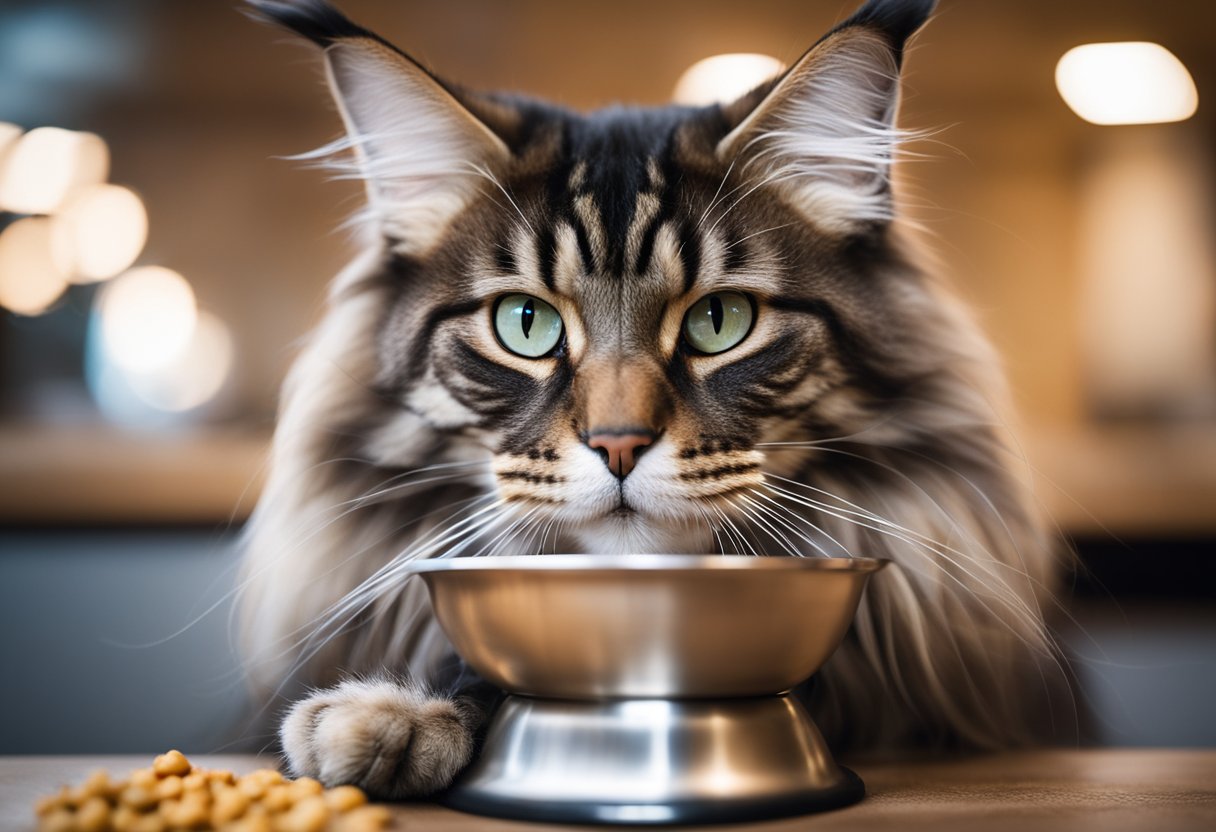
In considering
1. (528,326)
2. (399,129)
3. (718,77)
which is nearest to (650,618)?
(528,326)

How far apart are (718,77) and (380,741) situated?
1.58 metres

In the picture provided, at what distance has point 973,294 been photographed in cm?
221

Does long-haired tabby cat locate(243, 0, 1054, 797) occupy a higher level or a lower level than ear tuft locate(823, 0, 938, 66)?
lower

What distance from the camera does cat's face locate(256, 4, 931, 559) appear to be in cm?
105

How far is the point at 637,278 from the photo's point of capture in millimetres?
1117

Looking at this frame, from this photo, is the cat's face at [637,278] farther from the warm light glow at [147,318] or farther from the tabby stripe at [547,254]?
the warm light glow at [147,318]

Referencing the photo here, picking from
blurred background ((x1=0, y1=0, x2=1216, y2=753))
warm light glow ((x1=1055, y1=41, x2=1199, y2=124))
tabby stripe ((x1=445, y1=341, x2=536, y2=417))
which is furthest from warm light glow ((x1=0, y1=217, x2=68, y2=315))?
warm light glow ((x1=1055, y1=41, x2=1199, y2=124))

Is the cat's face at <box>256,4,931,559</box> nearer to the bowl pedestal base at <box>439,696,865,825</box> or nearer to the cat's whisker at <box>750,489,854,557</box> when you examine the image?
the cat's whisker at <box>750,489,854,557</box>

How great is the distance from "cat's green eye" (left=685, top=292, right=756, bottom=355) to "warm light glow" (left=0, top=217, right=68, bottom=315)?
1.54m

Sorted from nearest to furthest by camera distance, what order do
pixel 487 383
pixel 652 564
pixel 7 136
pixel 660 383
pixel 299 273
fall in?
1. pixel 652 564
2. pixel 660 383
3. pixel 487 383
4. pixel 7 136
5. pixel 299 273

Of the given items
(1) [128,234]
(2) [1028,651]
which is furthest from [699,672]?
(1) [128,234]

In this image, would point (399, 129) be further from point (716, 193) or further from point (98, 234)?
point (98, 234)

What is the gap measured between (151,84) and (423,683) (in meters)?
1.68

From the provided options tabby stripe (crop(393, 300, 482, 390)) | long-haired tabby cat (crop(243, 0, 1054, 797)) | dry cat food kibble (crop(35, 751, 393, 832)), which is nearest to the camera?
dry cat food kibble (crop(35, 751, 393, 832))
